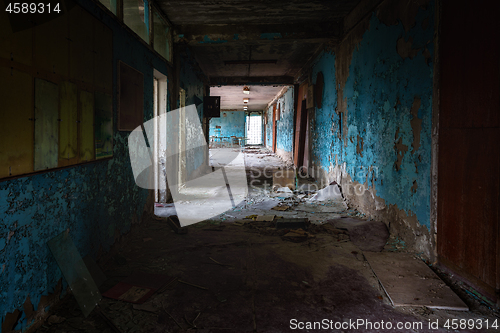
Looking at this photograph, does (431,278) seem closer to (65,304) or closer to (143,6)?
(65,304)

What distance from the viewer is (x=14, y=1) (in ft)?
5.47

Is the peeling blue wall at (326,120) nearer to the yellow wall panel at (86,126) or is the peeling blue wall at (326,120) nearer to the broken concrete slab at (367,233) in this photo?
the broken concrete slab at (367,233)

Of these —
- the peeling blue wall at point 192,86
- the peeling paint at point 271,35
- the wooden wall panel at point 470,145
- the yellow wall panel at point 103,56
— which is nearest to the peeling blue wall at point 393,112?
the wooden wall panel at point 470,145

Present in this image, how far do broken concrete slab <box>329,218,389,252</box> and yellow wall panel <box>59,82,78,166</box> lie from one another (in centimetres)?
302

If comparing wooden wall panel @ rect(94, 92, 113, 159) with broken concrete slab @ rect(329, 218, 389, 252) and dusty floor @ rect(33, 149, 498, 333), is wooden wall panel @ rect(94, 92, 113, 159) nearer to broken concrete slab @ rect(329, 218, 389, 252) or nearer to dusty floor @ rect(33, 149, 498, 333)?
dusty floor @ rect(33, 149, 498, 333)

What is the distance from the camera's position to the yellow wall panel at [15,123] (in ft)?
5.45

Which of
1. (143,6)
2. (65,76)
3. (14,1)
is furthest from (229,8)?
(14,1)

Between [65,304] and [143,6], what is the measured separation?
3.72 meters

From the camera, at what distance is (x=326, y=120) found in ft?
22.0

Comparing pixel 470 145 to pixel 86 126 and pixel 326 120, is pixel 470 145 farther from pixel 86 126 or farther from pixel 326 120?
pixel 326 120

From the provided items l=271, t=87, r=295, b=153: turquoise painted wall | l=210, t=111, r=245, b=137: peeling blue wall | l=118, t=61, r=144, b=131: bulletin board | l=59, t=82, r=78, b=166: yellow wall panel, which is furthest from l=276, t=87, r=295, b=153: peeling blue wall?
l=210, t=111, r=245, b=137: peeling blue wall

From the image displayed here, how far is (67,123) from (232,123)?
82.4 ft

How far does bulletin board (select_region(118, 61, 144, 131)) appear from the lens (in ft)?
10.5

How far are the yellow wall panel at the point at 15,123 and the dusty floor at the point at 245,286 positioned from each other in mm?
1079
